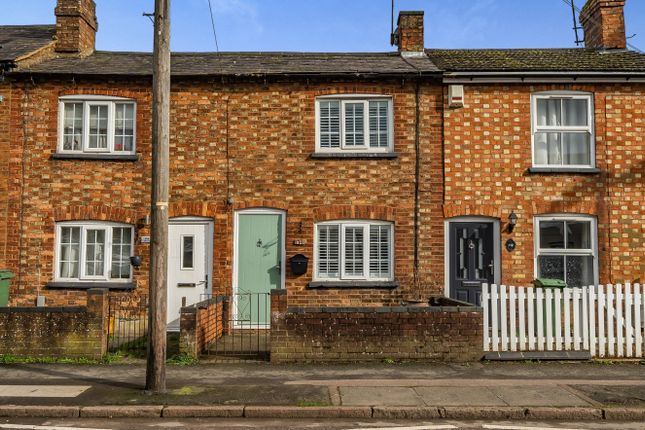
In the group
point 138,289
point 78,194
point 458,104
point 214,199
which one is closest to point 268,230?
point 214,199

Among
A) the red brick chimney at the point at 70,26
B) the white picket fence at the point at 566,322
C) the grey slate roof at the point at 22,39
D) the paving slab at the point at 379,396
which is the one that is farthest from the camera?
the red brick chimney at the point at 70,26

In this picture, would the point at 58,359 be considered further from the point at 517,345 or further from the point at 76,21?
the point at 76,21

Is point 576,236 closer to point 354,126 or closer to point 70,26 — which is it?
point 354,126

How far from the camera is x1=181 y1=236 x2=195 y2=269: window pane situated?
12.3m

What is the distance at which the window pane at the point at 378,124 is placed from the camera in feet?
41.1

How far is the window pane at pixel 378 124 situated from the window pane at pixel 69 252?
22.0 ft

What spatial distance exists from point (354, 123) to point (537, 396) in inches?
280

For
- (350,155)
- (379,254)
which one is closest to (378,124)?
(350,155)

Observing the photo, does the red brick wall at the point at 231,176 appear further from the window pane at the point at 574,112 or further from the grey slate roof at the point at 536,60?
the window pane at the point at 574,112

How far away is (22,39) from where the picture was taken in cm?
1418

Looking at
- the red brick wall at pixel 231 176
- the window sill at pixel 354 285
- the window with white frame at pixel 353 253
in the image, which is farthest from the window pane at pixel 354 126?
the window sill at pixel 354 285

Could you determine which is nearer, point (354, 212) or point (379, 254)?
point (354, 212)

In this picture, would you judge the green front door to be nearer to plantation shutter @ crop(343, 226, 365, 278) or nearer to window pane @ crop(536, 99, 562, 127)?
plantation shutter @ crop(343, 226, 365, 278)

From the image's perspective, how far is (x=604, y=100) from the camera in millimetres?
12414
